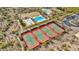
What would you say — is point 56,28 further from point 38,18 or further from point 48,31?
point 38,18

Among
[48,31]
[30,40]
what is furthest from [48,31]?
Result: [30,40]

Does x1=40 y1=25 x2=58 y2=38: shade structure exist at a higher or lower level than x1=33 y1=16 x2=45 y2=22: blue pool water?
lower

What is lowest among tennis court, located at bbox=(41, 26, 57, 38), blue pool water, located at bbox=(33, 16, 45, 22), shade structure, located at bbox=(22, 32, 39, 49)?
shade structure, located at bbox=(22, 32, 39, 49)

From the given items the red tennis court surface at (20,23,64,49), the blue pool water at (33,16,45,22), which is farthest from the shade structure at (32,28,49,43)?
the blue pool water at (33,16,45,22)

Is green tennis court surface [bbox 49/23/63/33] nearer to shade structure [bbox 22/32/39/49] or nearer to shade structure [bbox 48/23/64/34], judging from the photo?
shade structure [bbox 48/23/64/34]
